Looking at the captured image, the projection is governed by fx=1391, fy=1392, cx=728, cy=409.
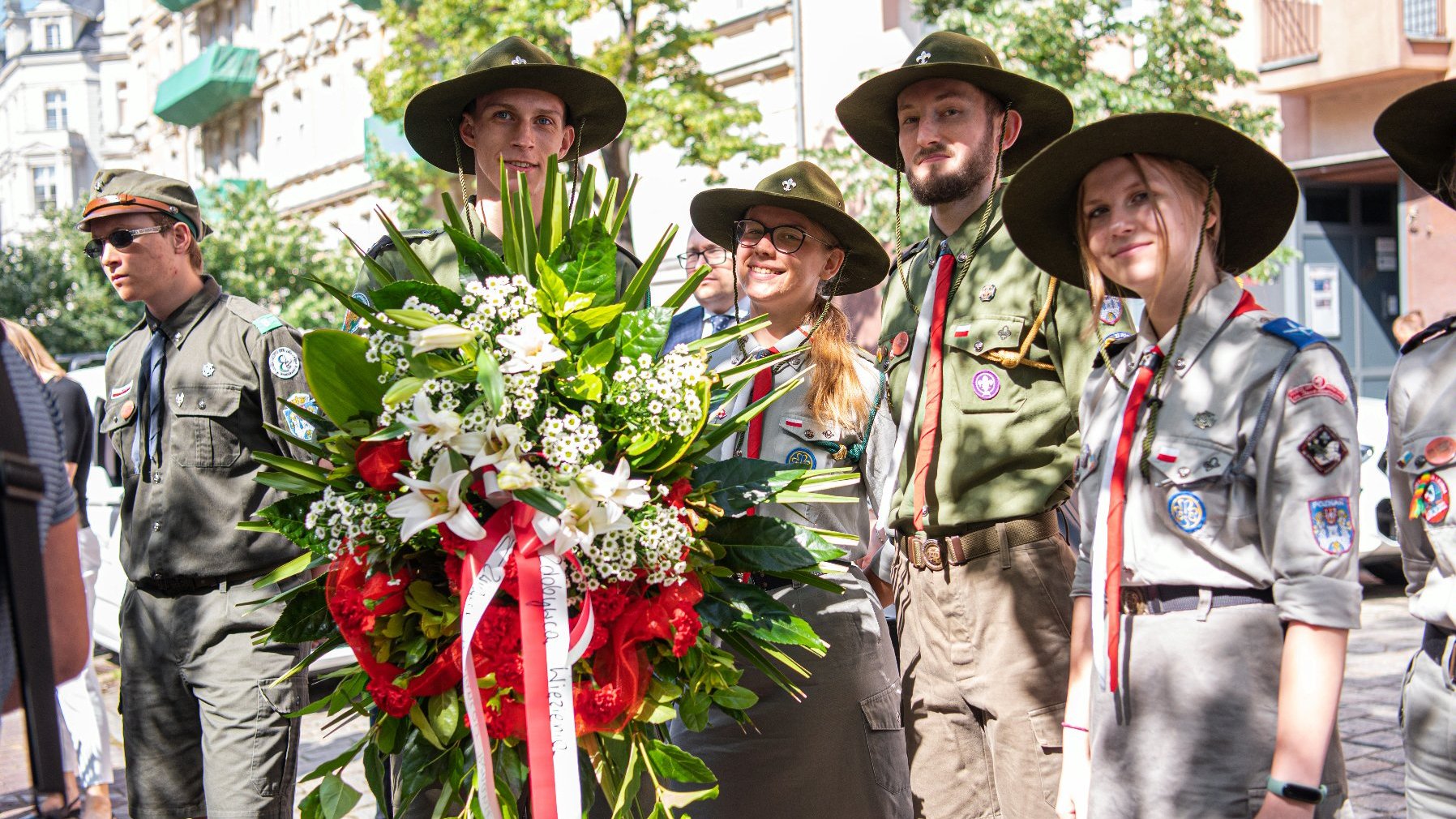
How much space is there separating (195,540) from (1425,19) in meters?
19.3

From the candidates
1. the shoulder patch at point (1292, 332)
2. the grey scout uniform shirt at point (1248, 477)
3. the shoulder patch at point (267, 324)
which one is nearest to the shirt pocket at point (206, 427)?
the shoulder patch at point (267, 324)

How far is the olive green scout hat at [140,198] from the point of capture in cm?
467

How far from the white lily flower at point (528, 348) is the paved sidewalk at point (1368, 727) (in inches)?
67.2

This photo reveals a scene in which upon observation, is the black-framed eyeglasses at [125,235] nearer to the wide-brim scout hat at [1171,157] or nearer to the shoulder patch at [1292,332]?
the wide-brim scout hat at [1171,157]

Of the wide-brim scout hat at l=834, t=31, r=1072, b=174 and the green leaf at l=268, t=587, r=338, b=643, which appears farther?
the wide-brim scout hat at l=834, t=31, r=1072, b=174

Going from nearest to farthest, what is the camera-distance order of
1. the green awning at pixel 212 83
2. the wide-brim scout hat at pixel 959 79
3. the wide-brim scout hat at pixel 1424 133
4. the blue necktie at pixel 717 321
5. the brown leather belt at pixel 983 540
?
the wide-brim scout hat at pixel 1424 133 < the brown leather belt at pixel 983 540 < the wide-brim scout hat at pixel 959 79 < the blue necktie at pixel 717 321 < the green awning at pixel 212 83

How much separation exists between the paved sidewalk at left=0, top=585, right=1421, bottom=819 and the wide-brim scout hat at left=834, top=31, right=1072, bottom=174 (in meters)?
2.30

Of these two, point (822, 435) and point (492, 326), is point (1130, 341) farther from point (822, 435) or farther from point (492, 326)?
point (492, 326)

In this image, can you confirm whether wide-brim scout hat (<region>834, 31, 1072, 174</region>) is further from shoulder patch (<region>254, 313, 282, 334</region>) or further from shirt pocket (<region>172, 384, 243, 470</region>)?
shirt pocket (<region>172, 384, 243, 470</region>)

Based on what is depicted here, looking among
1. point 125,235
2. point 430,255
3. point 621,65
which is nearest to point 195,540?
point 125,235

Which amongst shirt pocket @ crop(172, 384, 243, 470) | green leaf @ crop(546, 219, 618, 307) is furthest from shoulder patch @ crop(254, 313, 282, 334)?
green leaf @ crop(546, 219, 618, 307)

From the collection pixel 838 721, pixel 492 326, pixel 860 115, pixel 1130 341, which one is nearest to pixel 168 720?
pixel 838 721

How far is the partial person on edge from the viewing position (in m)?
2.66

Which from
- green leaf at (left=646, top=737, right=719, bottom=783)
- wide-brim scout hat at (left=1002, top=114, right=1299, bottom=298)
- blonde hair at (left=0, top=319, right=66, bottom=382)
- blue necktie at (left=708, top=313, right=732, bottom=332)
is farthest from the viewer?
blonde hair at (left=0, top=319, right=66, bottom=382)
